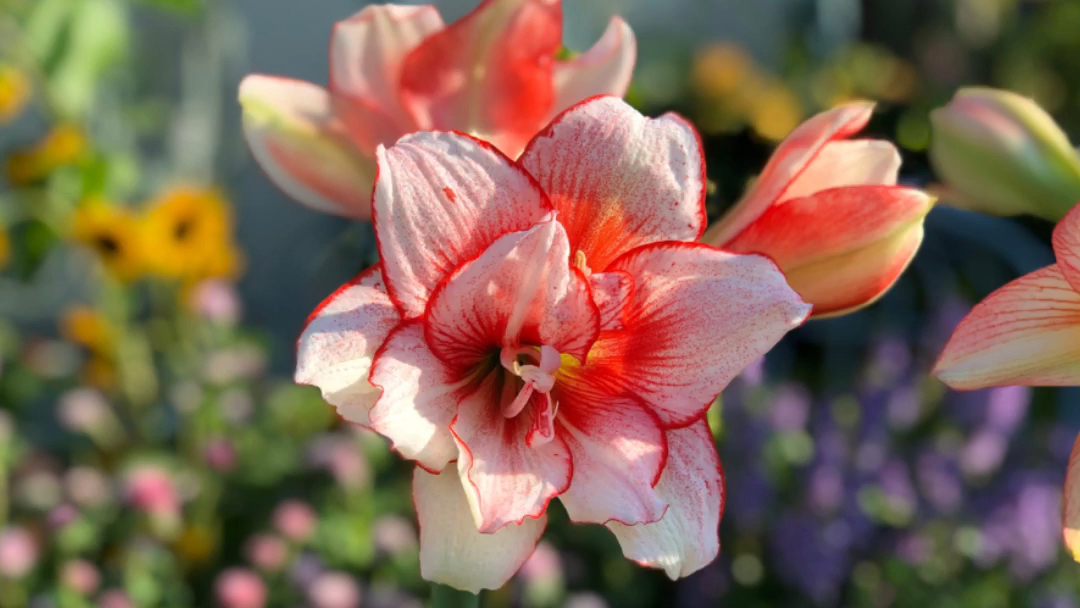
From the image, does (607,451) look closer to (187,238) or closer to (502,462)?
(502,462)

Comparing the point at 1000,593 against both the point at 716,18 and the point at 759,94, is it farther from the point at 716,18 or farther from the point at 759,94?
the point at 716,18

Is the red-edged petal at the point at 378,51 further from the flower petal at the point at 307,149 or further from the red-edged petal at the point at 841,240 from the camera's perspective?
the red-edged petal at the point at 841,240

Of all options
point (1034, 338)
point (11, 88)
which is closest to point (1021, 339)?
point (1034, 338)

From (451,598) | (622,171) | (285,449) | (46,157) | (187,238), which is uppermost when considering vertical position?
(622,171)

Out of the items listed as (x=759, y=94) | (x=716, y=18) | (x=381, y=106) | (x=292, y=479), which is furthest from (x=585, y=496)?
(x=716, y=18)

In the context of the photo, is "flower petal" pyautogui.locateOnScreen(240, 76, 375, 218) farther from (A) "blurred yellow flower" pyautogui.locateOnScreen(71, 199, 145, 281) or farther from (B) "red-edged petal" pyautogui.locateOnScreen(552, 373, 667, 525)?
(A) "blurred yellow flower" pyautogui.locateOnScreen(71, 199, 145, 281)

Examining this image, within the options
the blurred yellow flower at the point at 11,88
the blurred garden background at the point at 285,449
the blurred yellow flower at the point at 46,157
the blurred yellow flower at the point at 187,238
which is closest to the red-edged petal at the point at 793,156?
the blurred garden background at the point at 285,449
